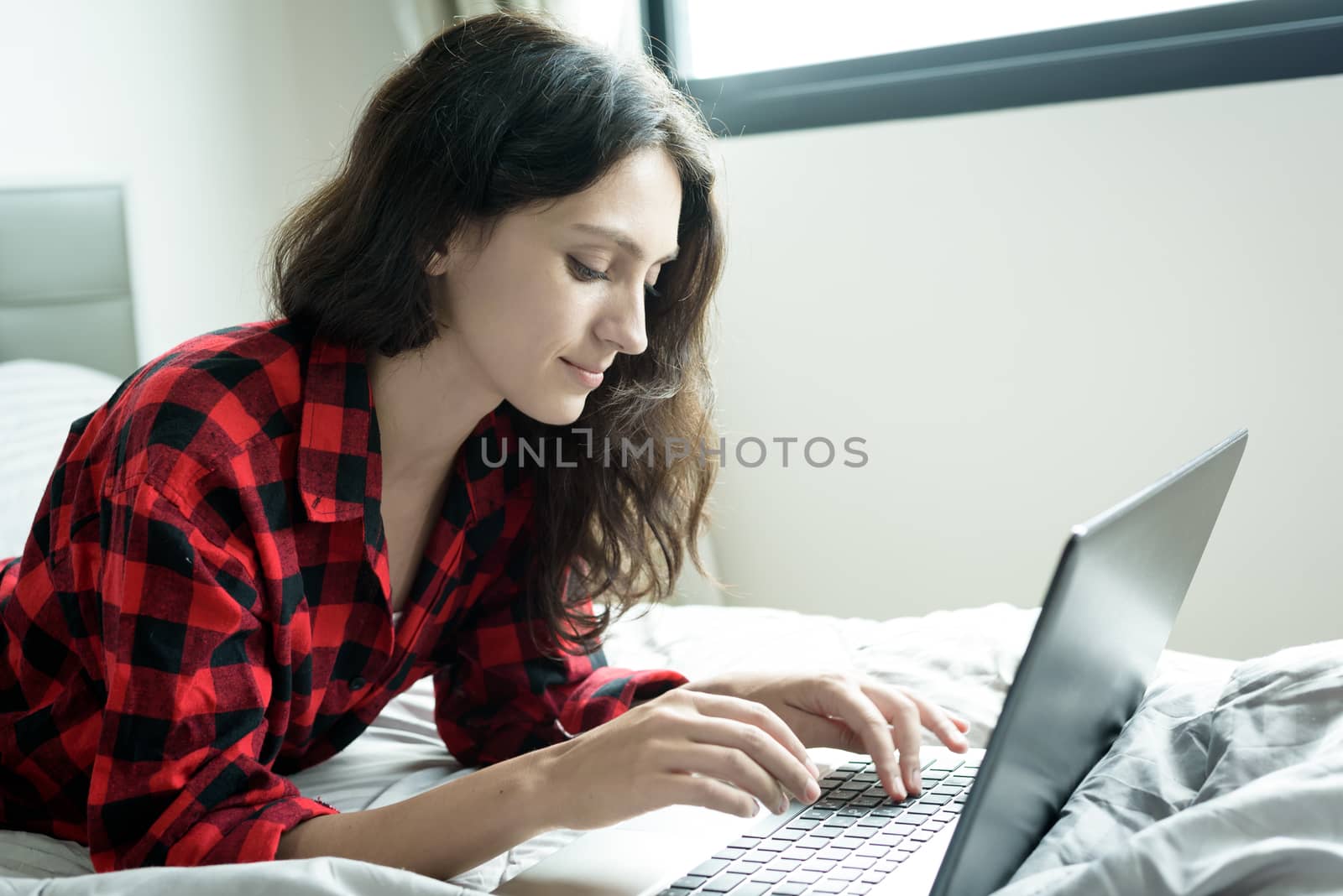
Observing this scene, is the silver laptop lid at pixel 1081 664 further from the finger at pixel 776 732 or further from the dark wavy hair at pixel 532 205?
the dark wavy hair at pixel 532 205

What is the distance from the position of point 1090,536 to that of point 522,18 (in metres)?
0.73

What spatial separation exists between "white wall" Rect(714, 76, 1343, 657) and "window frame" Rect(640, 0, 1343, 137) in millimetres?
31

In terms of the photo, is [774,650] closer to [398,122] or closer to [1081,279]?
[398,122]

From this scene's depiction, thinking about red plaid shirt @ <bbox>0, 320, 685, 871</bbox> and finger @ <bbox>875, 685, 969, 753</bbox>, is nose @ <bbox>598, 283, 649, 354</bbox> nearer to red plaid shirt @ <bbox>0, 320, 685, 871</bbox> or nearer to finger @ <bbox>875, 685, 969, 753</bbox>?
red plaid shirt @ <bbox>0, 320, 685, 871</bbox>

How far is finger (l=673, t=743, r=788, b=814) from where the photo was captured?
0.73m

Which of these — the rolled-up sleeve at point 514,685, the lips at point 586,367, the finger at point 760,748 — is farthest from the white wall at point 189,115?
the finger at point 760,748

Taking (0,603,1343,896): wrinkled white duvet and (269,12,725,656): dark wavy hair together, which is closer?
(0,603,1343,896): wrinkled white duvet

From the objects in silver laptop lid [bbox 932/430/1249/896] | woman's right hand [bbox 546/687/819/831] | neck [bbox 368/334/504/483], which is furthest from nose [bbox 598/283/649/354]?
silver laptop lid [bbox 932/430/1249/896]

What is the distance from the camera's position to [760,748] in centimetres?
74

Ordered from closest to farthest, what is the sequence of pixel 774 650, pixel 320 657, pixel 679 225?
1. pixel 320 657
2. pixel 679 225
3. pixel 774 650

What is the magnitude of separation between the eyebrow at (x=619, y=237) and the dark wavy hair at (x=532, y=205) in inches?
1.3

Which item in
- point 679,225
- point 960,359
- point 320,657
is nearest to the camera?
point 320,657

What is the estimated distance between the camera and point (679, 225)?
1.18m

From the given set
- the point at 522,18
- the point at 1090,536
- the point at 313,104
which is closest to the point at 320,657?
the point at 522,18
